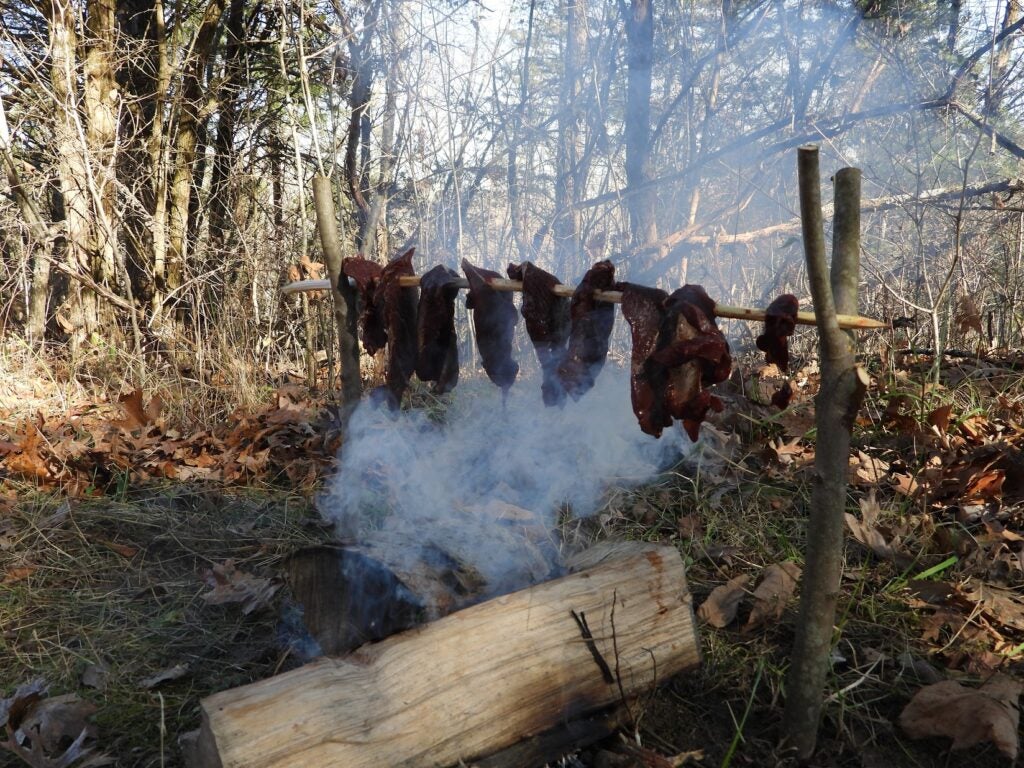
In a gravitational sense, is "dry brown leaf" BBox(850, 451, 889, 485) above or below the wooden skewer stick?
below

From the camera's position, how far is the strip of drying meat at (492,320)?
2414 mm

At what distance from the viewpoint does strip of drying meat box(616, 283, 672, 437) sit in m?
1.99

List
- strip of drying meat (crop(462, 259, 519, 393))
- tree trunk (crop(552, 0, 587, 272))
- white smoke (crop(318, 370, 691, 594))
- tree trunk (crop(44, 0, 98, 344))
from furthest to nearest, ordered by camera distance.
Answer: tree trunk (crop(552, 0, 587, 272)) < tree trunk (crop(44, 0, 98, 344)) < white smoke (crop(318, 370, 691, 594)) < strip of drying meat (crop(462, 259, 519, 393))

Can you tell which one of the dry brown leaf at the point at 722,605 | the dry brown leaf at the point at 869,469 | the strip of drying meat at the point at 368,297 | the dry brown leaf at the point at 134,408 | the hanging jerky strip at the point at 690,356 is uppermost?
the strip of drying meat at the point at 368,297

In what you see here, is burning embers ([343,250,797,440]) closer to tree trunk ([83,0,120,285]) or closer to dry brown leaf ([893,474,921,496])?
dry brown leaf ([893,474,921,496])

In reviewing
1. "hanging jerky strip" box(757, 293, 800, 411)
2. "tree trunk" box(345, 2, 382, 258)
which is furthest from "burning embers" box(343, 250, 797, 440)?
"tree trunk" box(345, 2, 382, 258)

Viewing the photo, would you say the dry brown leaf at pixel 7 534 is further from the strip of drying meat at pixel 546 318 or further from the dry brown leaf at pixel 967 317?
the dry brown leaf at pixel 967 317

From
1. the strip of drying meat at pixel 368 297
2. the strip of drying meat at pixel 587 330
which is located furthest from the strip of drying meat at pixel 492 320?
the strip of drying meat at pixel 368 297

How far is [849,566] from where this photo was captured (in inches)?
111

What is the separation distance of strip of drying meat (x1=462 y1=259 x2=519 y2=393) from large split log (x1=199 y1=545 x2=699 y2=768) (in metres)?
0.78

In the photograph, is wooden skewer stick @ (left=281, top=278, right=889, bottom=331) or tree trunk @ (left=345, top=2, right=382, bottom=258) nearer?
→ wooden skewer stick @ (left=281, top=278, right=889, bottom=331)

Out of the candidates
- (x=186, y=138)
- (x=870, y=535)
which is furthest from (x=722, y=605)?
(x=186, y=138)

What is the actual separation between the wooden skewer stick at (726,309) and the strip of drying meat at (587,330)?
0.14 ft

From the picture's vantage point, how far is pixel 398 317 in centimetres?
262
